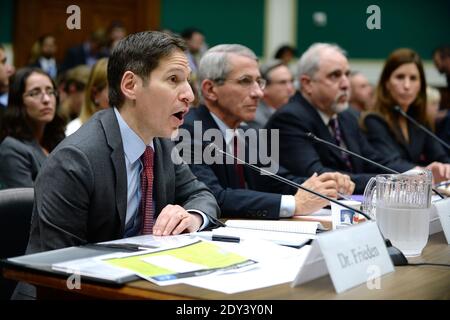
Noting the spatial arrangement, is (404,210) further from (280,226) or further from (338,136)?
(338,136)

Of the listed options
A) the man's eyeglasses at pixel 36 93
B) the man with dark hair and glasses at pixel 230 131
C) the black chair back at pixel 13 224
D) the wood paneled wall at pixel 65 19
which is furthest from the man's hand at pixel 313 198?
the wood paneled wall at pixel 65 19

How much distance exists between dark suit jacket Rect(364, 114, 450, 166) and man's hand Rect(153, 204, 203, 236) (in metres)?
2.15

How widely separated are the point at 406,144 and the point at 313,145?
918mm

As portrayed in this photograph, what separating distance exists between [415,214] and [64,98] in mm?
3866

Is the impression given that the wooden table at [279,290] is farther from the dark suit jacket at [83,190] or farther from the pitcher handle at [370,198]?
the pitcher handle at [370,198]

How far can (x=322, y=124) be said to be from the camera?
137 inches

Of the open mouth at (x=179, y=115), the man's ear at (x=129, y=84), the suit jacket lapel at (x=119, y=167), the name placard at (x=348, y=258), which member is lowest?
the name placard at (x=348, y=258)

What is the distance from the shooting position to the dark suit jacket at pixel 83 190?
6.14 ft

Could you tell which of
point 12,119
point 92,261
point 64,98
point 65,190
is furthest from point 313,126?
point 64,98

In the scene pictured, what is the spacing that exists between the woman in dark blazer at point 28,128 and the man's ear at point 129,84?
1317 mm

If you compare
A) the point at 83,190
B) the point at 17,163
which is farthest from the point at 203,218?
the point at 17,163

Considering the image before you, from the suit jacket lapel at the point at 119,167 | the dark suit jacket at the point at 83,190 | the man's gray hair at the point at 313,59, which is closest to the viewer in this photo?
the dark suit jacket at the point at 83,190

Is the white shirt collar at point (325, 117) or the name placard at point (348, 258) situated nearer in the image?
Result: the name placard at point (348, 258)
